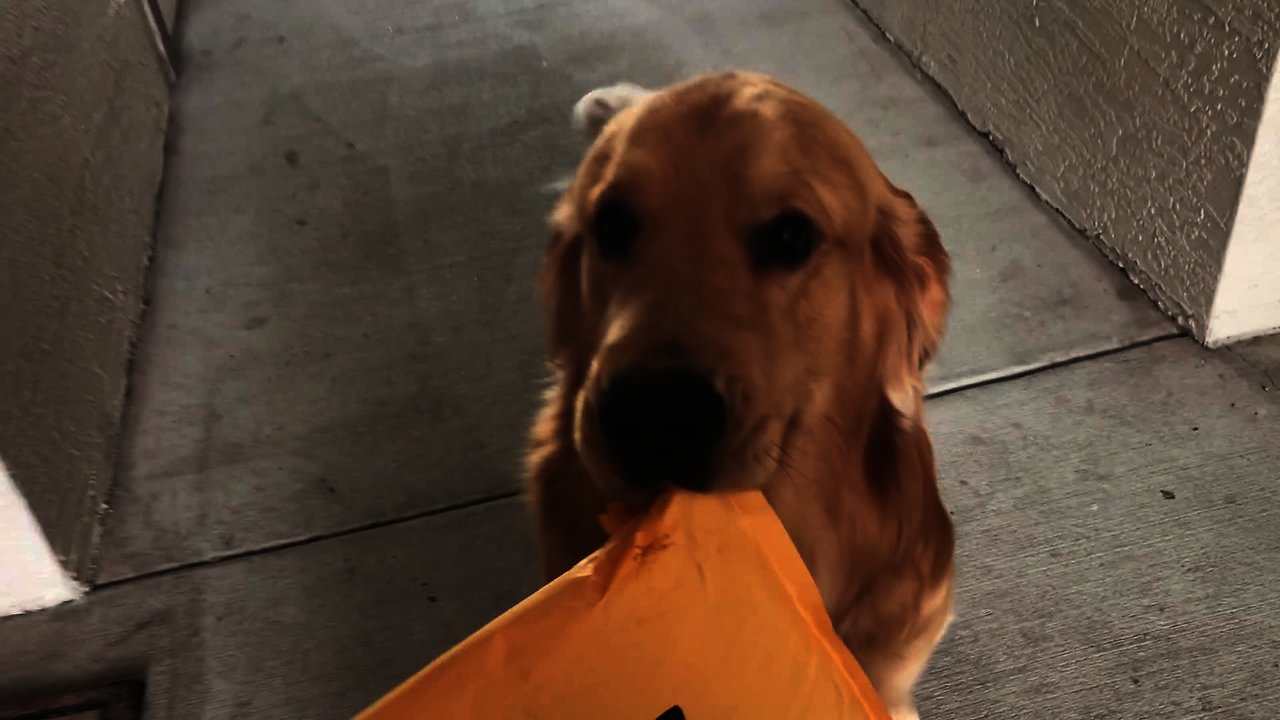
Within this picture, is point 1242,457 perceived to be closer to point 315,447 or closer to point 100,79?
point 315,447

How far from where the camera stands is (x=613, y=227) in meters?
1.36

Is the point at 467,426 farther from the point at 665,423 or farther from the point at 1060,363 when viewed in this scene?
the point at 1060,363

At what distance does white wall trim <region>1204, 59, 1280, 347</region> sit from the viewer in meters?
2.02

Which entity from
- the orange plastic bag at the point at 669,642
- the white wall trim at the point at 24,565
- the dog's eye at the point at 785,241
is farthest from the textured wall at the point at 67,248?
the dog's eye at the point at 785,241

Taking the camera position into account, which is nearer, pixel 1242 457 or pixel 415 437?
pixel 1242 457

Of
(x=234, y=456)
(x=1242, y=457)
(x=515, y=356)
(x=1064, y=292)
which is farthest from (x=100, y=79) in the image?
(x=1242, y=457)

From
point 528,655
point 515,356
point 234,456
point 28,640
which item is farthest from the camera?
point 515,356

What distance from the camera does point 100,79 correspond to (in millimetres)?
2742

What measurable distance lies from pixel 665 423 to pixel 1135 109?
1758mm

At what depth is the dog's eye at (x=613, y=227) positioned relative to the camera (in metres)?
1.33

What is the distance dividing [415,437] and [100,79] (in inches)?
56.0

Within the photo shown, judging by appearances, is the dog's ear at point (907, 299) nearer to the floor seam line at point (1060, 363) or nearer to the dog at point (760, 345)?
the dog at point (760, 345)

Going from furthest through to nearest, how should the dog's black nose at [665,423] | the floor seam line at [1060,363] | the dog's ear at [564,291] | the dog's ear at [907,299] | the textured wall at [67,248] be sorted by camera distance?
the floor seam line at [1060,363] < the textured wall at [67,248] < the dog's ear at [564,291] < the dog's ear at [907,299] < the dog's black nose at [665,423]

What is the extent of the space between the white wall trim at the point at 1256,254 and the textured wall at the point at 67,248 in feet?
7.91
